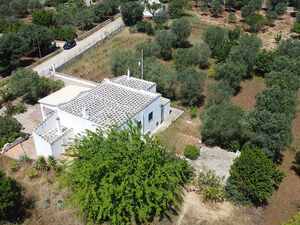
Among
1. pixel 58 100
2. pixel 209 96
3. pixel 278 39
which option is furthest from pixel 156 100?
pixel 278 39

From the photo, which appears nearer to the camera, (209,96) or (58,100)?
(58,100)

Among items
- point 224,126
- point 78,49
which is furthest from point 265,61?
point 78,49

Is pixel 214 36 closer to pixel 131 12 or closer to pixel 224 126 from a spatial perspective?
pixel 131 12

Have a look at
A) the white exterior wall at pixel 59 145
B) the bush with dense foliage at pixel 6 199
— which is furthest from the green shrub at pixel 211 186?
the bush with dense foliage at pixel 6 199

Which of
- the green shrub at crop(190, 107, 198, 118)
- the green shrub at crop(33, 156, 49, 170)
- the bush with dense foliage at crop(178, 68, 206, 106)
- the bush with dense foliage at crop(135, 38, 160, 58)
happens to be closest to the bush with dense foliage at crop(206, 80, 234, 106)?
the bush with dense foliage at crop(178, 68, 206, 106)

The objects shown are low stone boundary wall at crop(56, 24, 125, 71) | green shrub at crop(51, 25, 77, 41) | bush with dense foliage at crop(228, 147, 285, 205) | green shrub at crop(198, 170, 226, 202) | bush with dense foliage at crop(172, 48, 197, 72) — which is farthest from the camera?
green shrub at crop(51, 25, 77, 41)

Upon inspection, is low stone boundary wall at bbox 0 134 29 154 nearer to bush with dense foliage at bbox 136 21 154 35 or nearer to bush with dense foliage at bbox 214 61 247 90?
bush with dense foliage at bbox 214 61 247 90

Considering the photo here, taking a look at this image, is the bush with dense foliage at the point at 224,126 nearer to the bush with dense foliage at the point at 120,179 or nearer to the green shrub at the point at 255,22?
the bush with dense foliage at the point at 120,179

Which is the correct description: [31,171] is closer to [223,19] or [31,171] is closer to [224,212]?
[224,212]
